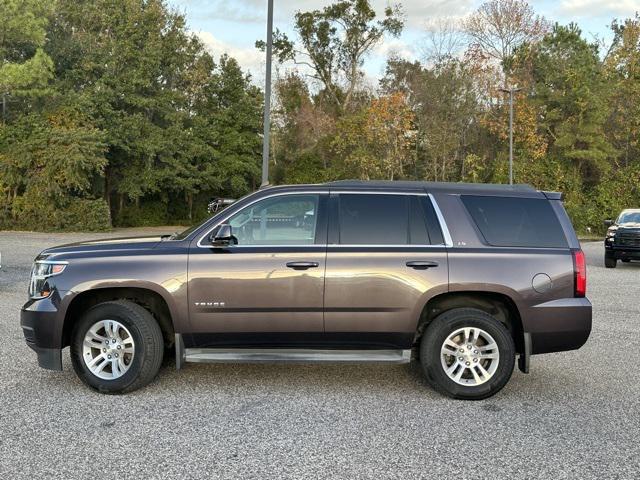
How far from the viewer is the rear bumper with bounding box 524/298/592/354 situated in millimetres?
5250

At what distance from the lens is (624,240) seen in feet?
54.0

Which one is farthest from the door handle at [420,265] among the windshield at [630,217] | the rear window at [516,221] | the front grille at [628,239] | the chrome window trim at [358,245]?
the windshield at [630,217]

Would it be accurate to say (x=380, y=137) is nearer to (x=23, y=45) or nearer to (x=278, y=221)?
(x=23, y=45)

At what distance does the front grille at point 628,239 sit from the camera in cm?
1628

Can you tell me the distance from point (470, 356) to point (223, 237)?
234cm

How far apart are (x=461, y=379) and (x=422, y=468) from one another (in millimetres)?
1532

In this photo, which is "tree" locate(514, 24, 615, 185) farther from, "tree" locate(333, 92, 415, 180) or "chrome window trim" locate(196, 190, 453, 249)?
"chrome window trim" locate(196, 190, 453, 249)

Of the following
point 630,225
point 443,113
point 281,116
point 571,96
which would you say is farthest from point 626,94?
point 630,225

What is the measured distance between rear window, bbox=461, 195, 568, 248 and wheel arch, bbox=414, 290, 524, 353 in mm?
481

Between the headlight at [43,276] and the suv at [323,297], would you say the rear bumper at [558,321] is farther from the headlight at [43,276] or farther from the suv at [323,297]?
the headlight at [43,276]

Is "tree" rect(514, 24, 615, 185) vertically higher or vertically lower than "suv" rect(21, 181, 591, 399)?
higher

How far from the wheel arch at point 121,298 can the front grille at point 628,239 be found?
570 inches

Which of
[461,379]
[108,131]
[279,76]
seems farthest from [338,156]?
[461,379]

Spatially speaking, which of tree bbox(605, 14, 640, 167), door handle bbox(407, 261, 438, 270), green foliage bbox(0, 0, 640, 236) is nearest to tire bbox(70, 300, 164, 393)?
door handle bbox(407, 261, 438, 270)
